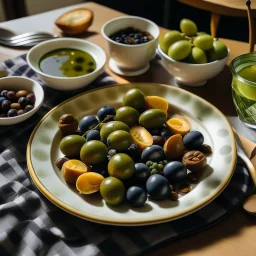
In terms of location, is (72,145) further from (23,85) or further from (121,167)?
(23,85)

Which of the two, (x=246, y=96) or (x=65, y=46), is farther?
(x=65, y=46)

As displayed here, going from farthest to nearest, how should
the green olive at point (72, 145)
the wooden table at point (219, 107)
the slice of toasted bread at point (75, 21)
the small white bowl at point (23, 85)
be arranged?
the slice of toasted bread at point (75, 21) < the small white bowl at point (23, 85) < the green olive at point (72, 145) < the wooden table at point (219, 107)

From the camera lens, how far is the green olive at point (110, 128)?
704 mm

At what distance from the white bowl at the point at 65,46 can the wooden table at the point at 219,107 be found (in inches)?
2.1

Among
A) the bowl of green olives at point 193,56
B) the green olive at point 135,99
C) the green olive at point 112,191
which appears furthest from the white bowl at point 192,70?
the green olive at point 112,191

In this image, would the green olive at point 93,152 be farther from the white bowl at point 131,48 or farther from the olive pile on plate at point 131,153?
the white bowl at point 131,48

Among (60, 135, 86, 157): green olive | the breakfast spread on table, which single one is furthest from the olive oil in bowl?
(60, 135, 86, 157): green olive

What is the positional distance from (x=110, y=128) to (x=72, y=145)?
71mm

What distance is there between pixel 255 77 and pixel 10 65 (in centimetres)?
56

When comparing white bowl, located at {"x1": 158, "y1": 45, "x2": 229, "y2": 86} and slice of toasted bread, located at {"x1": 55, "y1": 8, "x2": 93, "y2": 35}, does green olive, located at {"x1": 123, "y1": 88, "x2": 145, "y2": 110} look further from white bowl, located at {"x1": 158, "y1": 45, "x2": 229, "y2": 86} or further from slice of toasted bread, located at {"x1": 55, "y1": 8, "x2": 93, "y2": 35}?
slice of toasted bread, located at {"x1": 55, "y1": 8, "x2": 93, "y2": 35}

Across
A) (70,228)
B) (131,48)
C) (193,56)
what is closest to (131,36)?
(131,48)

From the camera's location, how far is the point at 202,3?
0.90m

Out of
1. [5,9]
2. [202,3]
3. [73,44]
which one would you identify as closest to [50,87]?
[73,44]

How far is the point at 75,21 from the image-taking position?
3.55ft
